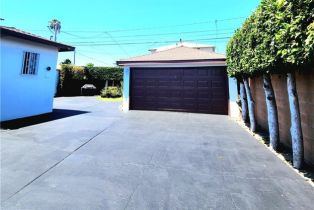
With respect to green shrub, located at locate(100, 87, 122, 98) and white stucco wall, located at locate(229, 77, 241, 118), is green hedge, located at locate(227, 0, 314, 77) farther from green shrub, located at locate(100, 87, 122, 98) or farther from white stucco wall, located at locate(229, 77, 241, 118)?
green shrub, located at locate(100, 87, 122, 98)

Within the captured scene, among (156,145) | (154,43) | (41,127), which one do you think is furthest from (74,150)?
(154,43)

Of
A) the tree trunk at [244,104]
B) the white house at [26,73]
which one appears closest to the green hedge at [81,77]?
the white house at [26,73]

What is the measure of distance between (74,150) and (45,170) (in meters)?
1.17

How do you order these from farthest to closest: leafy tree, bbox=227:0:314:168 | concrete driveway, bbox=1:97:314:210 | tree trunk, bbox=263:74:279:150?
tree trunk, bbox=263:74:279:150, leafy tree, bbox=227:0:314:168, concrete driveway, bbox=1:97:314:210

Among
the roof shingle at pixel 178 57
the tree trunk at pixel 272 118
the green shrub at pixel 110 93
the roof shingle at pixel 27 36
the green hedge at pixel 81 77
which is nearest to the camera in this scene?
the tree trunk at pixel 272 118

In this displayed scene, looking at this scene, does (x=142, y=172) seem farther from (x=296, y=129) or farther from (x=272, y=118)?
(x=272, y=118)

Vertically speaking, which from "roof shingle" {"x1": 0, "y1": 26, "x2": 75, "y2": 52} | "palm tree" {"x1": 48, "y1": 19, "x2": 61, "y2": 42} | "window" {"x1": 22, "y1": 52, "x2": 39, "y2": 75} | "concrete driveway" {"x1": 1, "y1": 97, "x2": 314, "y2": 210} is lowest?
"concrete driveway" {"x1": 1, "y1": 97, "x2": 314, "y2": 210}

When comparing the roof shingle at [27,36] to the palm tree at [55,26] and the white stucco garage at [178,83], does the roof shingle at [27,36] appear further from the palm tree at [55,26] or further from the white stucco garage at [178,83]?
the palm tree at [55,26]

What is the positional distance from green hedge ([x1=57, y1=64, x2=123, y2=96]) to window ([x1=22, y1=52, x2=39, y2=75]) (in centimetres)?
1253

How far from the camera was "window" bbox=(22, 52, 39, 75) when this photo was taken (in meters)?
8.87

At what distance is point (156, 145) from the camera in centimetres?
577

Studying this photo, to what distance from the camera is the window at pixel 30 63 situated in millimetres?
8867

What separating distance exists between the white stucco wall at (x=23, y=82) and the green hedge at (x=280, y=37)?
345 inches

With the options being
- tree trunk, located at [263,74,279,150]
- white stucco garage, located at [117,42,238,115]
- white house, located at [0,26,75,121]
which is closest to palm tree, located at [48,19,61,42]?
white house, located at [0,26,75,121]
